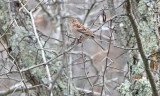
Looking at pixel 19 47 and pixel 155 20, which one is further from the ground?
pixel 155 20

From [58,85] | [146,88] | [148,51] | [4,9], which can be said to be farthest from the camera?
[4,9]

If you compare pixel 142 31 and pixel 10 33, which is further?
pixel 10 33

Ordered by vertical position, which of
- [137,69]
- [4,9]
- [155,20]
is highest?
[4,9]

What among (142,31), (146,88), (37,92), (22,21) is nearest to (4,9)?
(22,21)

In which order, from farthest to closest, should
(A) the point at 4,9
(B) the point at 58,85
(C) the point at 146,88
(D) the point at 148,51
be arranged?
(A) the point at 4,9 → (B) the point at 58,85 → (D) the point at 148,51 → (C) the point at 146,88

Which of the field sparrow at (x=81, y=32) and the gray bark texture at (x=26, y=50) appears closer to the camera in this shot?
the gray bark texture at (x=26, y=50)

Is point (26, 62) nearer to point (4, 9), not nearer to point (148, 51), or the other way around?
point (4, 9)

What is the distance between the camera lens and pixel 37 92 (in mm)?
3650

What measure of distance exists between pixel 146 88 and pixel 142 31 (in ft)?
2.29

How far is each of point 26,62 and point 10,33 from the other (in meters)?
0.42

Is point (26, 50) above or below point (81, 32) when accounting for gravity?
below

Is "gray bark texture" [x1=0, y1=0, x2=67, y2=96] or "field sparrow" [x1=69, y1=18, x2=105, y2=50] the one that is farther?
"field sparrow" [x1=69, y1=18, x2=105, y2=50]

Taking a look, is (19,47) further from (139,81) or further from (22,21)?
(139,81)

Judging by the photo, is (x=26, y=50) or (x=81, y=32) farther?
(x=81, y=32)
